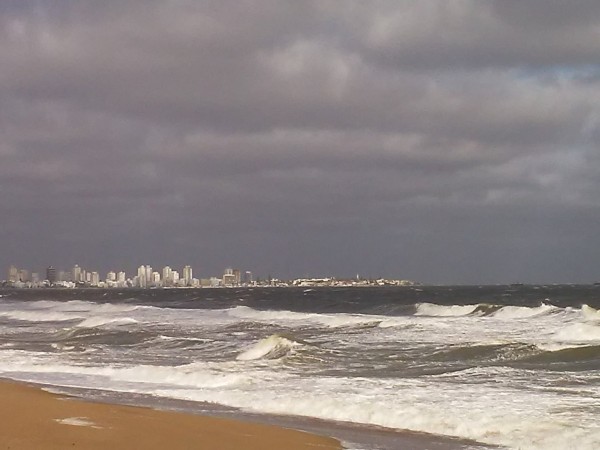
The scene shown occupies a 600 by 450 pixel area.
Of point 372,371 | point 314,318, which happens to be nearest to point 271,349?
point 372,371

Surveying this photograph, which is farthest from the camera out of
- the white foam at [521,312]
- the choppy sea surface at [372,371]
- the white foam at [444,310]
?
the white foam at [444,310]

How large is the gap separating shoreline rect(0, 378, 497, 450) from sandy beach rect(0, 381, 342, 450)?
1cm

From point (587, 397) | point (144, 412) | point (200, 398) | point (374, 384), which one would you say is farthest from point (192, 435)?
point (587, 397)

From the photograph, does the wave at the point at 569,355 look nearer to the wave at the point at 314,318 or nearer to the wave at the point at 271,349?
the wave at the point at 271,349

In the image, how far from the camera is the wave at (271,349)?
22281mm

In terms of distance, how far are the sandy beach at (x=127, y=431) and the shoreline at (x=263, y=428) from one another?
14 mm

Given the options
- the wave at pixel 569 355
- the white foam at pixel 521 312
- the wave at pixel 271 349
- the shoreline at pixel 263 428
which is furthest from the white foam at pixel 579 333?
the shoreline at pixel 263 428

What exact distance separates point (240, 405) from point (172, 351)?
1147cm

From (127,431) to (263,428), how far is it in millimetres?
1887

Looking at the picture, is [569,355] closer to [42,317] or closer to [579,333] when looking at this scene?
[579,333]

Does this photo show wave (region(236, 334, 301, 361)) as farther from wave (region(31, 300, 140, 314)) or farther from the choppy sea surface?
wave (region(31, 300, 140, 314))

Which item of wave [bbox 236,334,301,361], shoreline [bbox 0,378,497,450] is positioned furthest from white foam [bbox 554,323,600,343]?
shoreline [bbox 0,378,497,450]

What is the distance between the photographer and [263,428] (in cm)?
1145

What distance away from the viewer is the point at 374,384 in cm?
1559
